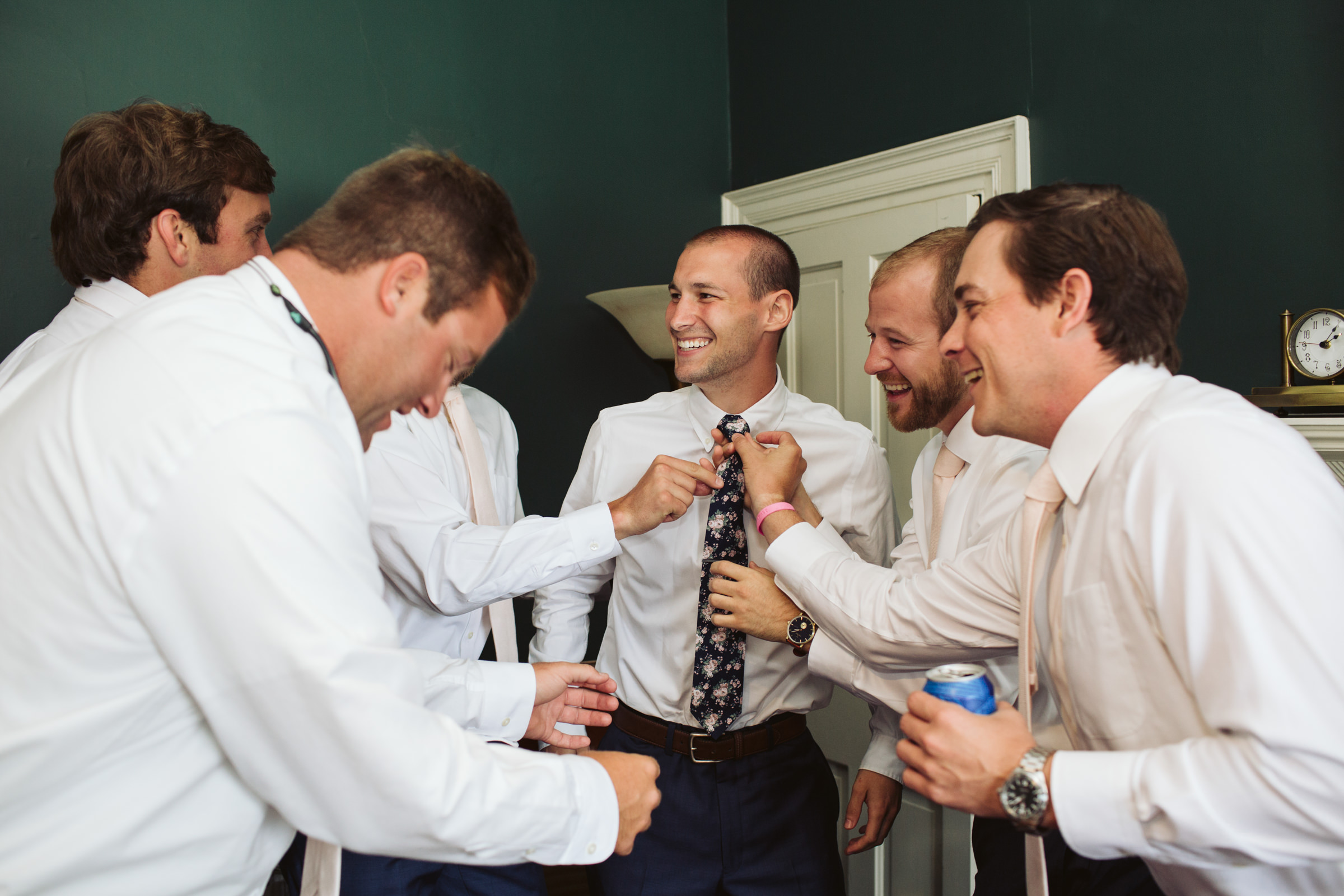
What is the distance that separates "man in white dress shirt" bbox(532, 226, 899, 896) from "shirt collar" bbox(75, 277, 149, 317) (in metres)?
1.00

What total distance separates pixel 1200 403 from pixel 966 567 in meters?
0.55

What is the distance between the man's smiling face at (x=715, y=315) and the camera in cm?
212

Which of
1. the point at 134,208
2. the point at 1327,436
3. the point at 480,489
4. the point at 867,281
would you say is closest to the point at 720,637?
the point at 480,489

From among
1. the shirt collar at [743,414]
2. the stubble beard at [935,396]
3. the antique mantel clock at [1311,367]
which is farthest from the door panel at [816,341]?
the antique mantel clock at [1311,367]

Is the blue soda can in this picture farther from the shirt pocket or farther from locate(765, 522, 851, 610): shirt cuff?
locate(765, 522, 851, 610): shirt cuff

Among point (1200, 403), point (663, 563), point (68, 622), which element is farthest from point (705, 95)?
point (68, 622)

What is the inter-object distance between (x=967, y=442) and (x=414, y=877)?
135cm

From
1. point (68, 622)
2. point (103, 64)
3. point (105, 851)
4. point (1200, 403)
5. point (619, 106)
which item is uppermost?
point (619, 106)

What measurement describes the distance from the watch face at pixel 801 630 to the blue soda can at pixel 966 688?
2.05 ft

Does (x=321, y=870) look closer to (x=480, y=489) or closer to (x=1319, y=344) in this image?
(x=480, y=489)

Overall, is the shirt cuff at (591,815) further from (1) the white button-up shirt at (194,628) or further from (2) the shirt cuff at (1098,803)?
(2) the shirt cuff at (1098,803)

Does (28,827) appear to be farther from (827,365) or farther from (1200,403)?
(827,365)

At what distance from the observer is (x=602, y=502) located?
6.40ft

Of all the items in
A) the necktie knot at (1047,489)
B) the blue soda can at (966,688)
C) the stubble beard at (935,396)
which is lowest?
the blue soda can at (966,688)
